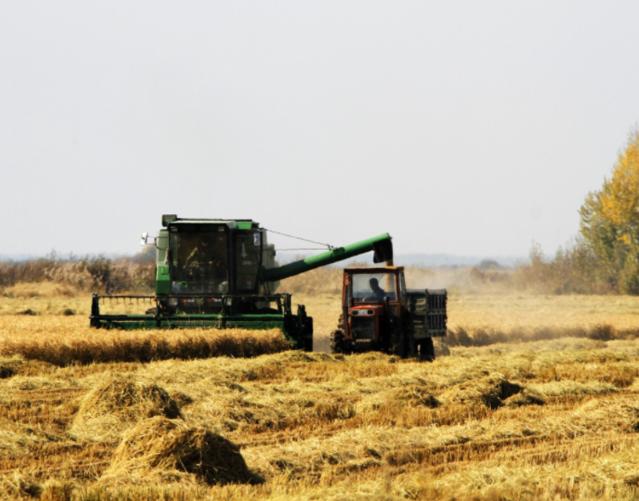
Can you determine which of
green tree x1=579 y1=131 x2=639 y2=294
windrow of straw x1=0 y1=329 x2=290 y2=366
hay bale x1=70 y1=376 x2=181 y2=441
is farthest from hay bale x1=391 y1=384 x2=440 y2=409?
green tree x1=579 y1=131 x2=639 y2=294

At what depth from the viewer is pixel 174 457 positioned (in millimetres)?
9922

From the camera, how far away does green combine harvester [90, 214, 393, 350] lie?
74.6 ft

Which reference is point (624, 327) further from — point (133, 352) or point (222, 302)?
point (133, 352)

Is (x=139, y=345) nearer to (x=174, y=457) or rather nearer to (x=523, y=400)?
(x=523, y=400)

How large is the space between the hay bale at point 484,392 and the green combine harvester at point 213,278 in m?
6.82

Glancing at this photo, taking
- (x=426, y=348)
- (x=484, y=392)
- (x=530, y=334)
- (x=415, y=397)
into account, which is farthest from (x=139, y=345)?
(x=530, y=334)

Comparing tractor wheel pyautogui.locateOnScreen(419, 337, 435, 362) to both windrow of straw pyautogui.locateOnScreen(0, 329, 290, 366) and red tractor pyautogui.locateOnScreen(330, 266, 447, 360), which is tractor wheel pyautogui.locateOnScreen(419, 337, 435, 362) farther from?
windrow of straw pyautogui.locateOnScreen(0, 329, 290, 366)

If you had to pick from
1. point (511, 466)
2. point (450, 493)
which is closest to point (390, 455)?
point (511, 466)

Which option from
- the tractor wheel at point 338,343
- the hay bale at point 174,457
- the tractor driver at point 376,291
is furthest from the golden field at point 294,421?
the tractor driver at point 376,291

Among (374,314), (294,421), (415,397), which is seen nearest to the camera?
(294,421)

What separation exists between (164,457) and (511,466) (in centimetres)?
318

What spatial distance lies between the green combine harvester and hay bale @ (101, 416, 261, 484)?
12.3 metres

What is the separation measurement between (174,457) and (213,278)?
14192 millimetres

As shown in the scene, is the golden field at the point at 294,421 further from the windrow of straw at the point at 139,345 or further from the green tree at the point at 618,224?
the green tree at the point at 618,224
